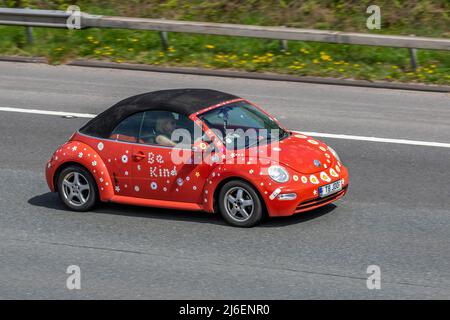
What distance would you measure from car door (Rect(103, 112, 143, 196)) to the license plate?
2422 millimetres

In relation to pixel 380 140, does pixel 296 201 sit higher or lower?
higher

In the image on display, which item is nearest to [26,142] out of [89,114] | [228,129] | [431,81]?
[89,114]

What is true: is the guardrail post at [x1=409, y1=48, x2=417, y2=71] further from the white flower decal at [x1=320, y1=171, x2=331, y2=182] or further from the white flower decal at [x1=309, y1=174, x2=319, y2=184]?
the white flower decal at [x1=309, y1=174, x2=319, y2=184]

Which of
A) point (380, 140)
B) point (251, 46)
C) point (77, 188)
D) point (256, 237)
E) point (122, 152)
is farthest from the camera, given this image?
point (251, 46)

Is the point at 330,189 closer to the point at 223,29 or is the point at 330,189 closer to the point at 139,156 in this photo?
the point at 139,156

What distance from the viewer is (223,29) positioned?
67.3 feet

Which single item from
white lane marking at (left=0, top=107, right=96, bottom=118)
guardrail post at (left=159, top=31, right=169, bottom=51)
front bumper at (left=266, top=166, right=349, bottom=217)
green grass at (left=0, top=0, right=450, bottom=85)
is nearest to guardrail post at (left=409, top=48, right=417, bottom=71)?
green grass at (left=0, top=0, right=450, bottom=85)

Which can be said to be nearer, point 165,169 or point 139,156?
point 165,169

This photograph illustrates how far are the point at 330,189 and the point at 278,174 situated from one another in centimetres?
74

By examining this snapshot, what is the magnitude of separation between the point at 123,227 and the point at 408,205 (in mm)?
3645

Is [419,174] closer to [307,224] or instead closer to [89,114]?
[307,224]

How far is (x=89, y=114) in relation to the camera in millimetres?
17531

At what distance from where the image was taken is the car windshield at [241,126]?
12273mm

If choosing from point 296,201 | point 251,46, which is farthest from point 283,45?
point 296,201
